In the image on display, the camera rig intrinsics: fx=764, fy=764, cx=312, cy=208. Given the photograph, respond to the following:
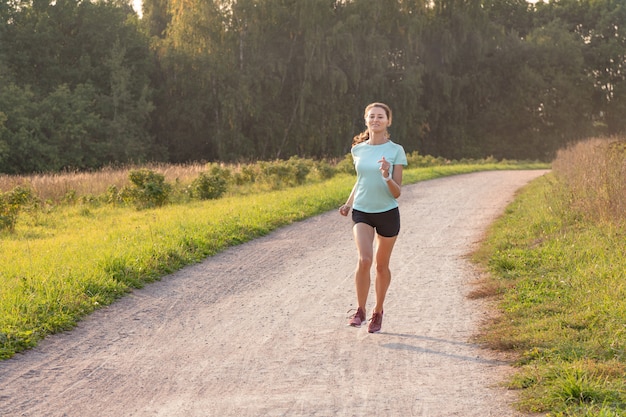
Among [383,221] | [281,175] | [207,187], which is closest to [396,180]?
[383,221]

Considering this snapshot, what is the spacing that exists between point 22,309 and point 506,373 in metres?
4.51

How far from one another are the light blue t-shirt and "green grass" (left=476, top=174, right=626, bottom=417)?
1.49 m

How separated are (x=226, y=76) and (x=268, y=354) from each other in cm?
4203

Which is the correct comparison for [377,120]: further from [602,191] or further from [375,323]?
[602,191]

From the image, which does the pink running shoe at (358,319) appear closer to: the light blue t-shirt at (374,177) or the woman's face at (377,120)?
the light blue t-shirt at (374,177)

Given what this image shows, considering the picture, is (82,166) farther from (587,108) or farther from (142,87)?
(587,108)

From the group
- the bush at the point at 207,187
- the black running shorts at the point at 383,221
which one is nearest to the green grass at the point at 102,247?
the bush at the point at 207,187

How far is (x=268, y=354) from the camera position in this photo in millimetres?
6320

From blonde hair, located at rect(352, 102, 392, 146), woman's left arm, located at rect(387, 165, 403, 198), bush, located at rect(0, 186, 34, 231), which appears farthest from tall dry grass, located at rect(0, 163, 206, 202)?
woman's left arm, located at rect(387, 165, 403, 198)

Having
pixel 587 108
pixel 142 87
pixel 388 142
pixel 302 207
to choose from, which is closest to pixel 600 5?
pixel 587 108

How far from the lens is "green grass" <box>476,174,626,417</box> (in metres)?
4.95

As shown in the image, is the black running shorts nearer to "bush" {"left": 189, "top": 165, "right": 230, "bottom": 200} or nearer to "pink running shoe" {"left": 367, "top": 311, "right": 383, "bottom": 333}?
"pink running shoe" {"left": 367, "top": 311, "right": 383, "bottom": 333}

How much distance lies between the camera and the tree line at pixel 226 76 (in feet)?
143

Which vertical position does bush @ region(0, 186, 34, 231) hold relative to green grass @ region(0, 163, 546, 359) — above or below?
above
